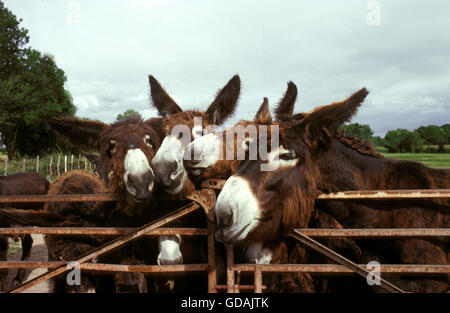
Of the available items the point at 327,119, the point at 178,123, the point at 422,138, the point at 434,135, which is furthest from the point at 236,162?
the point at 434,135

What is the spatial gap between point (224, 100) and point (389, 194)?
188 centimetres

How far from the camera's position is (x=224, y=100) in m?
3.52

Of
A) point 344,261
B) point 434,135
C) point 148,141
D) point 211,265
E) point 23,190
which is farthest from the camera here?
point 434,135

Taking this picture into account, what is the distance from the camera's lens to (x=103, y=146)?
329 centimetres

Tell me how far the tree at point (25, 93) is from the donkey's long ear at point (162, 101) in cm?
2909

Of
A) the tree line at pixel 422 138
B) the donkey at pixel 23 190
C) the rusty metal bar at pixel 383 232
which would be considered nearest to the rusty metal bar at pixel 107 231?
the rusty metal bar at pixel 383 232

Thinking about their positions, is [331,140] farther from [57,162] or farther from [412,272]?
[57,162]

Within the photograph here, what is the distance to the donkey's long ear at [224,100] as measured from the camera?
3.49 meters

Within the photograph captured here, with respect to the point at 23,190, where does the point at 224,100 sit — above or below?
above

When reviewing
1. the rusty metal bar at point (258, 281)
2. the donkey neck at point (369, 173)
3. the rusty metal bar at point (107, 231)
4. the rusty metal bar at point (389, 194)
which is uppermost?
the donkey neck at point (369, 173)

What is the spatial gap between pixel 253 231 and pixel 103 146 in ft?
6.13

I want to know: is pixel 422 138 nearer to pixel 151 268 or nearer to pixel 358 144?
pixel 358 144

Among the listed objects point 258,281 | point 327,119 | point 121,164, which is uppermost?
point 327,119

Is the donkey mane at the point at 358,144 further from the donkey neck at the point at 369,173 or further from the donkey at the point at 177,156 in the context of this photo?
the donkey at the point at 177,156
